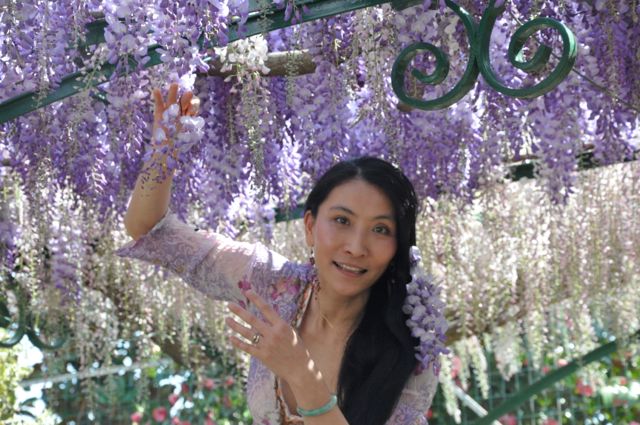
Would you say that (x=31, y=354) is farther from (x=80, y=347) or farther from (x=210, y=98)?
(x=210, y=98)

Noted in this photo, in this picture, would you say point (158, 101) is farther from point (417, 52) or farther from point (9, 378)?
point (9, 378)

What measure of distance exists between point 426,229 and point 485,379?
1954 millimetres

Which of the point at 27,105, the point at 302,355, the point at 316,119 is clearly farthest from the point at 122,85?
the point at 302,355

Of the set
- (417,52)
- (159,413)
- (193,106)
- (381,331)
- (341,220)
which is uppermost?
(417,52)

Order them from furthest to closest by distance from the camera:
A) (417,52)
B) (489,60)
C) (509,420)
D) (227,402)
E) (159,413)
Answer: (509,420) < (227,402) < (159,413) < (417,52) < (489,60)

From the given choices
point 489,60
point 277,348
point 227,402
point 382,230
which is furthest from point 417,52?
point 227,402

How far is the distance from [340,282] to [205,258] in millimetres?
306

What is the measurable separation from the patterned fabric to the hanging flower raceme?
0.04 m

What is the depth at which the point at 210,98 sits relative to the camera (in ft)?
10.7

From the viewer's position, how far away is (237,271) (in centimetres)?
247

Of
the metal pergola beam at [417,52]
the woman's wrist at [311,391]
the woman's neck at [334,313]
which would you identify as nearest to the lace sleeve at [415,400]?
the woman's neck at [334,313]

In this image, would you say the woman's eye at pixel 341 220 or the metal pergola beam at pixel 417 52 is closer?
A: the metal pergola beam at pixel 417 52

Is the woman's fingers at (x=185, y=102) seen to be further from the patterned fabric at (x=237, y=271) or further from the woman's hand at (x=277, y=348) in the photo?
the woman's hand at (x=277, y=348)

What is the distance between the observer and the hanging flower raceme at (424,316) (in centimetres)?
243
